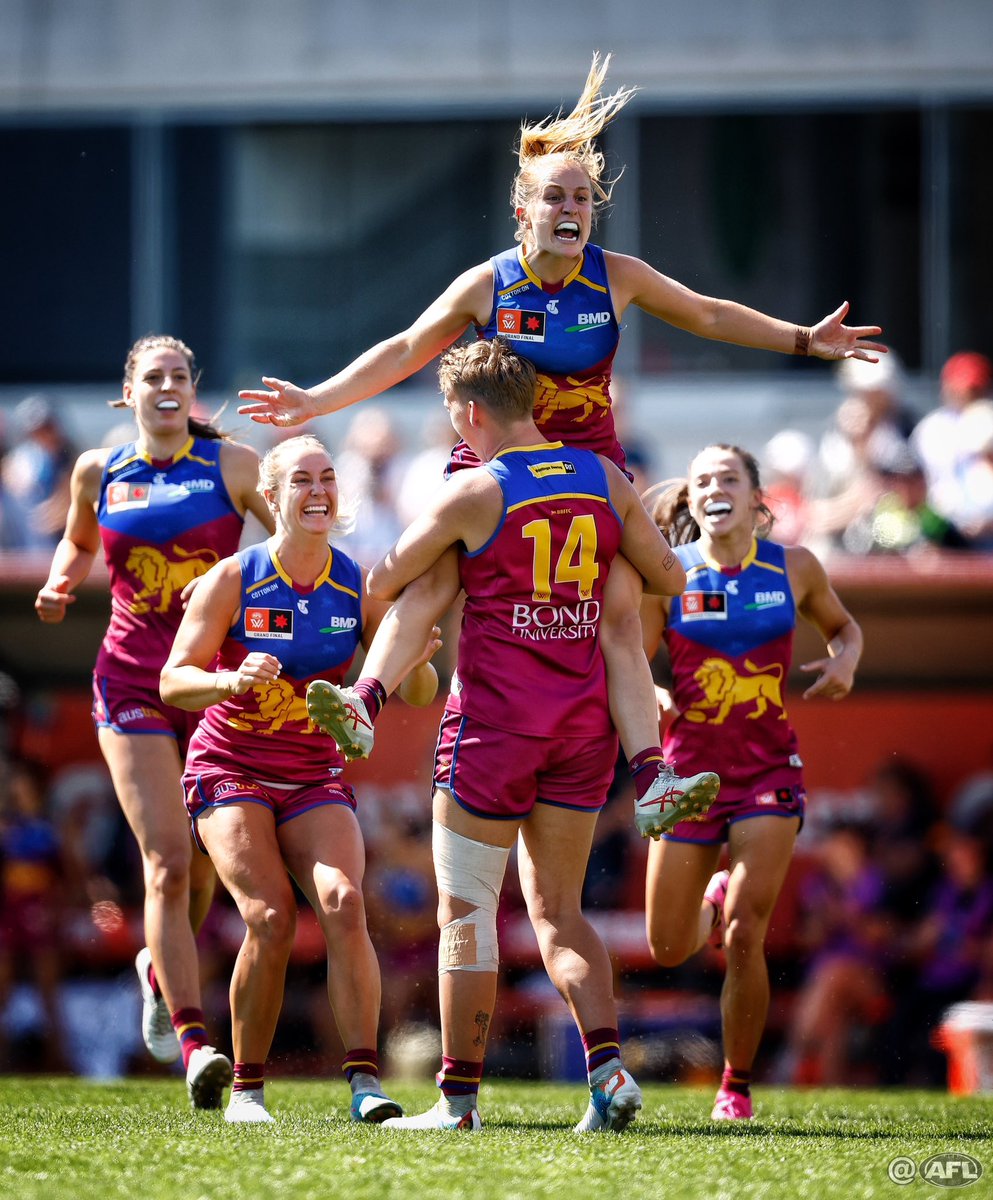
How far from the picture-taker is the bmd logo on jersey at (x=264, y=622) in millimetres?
5941

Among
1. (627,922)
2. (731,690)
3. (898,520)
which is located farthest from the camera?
(898,520)

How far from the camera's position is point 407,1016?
10.3 m

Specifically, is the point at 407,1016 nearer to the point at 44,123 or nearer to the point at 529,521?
the point at 529,521

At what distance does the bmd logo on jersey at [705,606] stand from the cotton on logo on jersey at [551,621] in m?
1.34

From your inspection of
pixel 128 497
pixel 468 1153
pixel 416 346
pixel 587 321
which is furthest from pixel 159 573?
pixel 468 1153

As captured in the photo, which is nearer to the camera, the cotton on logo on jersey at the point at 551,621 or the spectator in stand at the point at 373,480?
the cotton on logo on jersey at the point at 551,621

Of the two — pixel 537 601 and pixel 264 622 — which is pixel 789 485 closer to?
pixel 264 622

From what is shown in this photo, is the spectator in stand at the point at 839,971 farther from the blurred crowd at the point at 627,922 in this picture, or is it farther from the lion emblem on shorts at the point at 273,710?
the lion emblem on shorts at the point at 273,710

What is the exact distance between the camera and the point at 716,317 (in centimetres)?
616

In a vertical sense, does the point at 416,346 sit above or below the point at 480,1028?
above

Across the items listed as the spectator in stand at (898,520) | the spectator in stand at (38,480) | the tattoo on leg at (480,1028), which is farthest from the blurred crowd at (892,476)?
the tattoo on leg at (480,1028)

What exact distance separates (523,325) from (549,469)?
712mm

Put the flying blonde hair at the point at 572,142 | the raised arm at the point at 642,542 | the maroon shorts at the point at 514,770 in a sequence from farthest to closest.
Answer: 1. the flying blonde hair at the point at 572,142
2. the raised arm at the point at 642,542
3. the maroon shorts at the point at 514,770

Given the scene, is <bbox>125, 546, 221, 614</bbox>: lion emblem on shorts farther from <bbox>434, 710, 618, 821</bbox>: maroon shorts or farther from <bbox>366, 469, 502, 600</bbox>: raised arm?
<bbox>434, 710, 618, 821</bbox>: maroon shorts
